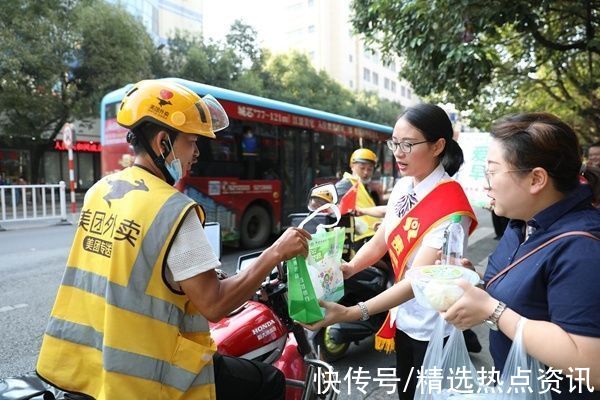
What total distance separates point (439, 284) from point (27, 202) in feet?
41.0

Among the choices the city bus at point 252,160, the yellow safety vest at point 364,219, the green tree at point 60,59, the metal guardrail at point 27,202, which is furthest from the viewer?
the green tree at point 60,59

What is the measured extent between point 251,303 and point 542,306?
1.14 metres

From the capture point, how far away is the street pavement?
3.26 m

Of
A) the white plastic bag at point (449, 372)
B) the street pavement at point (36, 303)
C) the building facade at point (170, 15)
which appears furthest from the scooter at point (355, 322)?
the building facade at point (170, 15)

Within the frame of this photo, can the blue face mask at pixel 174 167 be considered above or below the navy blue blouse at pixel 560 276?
above

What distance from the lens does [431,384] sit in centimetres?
145

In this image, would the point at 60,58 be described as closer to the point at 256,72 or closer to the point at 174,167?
the point at 256,72

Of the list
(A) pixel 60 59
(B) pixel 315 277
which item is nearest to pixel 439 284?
(B) pixel 315 277

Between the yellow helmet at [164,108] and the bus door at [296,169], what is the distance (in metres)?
7.47

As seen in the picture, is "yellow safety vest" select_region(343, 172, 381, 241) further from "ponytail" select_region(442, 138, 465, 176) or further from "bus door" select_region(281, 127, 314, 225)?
"bus door" select_region(281, 127, 314, 225)

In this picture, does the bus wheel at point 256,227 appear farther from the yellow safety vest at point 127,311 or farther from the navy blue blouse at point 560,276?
the navy blue blouse at point 560,276

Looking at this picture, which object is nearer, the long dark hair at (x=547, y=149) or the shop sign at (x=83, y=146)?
the long dark hair at (x=547, y=149)

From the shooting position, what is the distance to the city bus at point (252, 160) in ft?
23.9

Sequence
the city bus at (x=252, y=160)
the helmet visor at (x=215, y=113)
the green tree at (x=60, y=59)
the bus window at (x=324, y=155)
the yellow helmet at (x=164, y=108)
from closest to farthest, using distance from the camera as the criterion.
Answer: the yellow helmet at (x=164, y=108) < the helmet visor at (x=215, y=113) < the city bus at (x=252, y=160) < the bus window at (x=324, y=155) < the green tree at (x=60, y=59)
